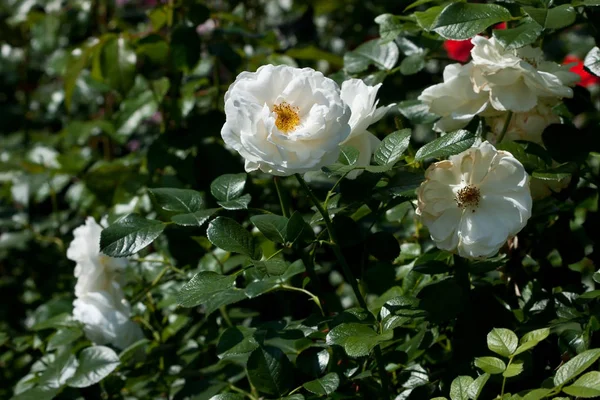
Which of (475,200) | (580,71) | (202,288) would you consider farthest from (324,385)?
(580,71)

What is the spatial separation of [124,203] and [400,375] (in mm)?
818

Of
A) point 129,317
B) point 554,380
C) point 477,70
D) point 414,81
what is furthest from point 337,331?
point 414,81

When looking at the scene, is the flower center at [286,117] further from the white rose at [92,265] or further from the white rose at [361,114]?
the white rose at [92,265]

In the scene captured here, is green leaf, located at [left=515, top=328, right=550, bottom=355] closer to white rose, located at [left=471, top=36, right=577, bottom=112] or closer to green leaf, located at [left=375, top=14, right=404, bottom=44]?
white rose, located at [left=471, top=36, right=577, bottom=112]

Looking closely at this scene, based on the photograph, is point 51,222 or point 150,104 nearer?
point 150,104

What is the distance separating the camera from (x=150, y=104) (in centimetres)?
184

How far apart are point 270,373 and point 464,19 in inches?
19.4

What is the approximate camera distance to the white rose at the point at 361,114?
3.28ft

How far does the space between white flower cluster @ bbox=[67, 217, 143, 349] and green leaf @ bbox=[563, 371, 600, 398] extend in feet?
2.54

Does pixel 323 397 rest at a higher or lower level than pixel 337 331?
lower

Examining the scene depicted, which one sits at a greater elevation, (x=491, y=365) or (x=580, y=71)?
(x=491, y=365)

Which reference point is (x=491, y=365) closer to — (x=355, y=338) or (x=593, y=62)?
(x=355, y=338)

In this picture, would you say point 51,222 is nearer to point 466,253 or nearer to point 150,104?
point 150,104

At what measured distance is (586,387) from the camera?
827 millimetres
